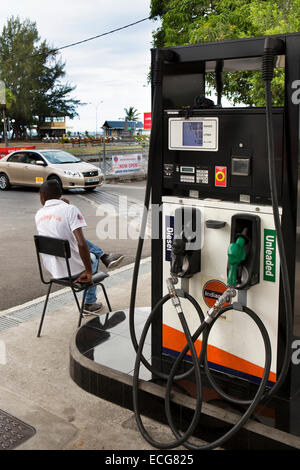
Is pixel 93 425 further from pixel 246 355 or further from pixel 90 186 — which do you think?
pixel 90 186

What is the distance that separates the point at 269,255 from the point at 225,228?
1.12 feet

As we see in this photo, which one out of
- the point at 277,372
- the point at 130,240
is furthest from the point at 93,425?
the point at 130,240

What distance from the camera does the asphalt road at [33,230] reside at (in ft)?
22.4

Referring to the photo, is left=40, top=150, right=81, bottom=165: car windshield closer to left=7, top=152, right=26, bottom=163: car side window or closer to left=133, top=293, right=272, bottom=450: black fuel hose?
left=7, top=152, right=26, bottom=163: car side window

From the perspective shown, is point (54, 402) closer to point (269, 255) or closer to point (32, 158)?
point (269, 255)

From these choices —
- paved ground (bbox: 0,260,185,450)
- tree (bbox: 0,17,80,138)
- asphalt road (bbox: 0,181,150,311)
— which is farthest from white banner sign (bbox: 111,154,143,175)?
tree (bbox: 0,17,80,138)

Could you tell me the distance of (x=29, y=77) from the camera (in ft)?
208

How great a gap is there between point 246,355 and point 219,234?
0.79m

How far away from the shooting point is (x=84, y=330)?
4539 mm

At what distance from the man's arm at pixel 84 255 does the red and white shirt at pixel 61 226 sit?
0.06 meters

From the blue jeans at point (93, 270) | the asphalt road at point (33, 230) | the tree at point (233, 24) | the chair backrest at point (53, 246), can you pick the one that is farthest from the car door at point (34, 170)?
the chair backrest at point (53, 246)

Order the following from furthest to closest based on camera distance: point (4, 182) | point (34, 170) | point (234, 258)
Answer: point (4, 182) → point (34, 170) → point (234, 258)

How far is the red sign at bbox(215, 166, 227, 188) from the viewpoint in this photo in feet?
11.1

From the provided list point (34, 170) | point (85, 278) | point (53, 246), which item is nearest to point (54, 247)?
point (53, 246)
